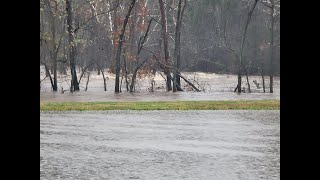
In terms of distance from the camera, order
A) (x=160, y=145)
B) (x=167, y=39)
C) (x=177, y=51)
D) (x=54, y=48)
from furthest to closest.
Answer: (x=167, y=39), (x=177, y=51), (x=54, y=48), (x=160, y=145)

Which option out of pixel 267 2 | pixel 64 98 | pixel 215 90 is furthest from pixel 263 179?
pixel 267 2

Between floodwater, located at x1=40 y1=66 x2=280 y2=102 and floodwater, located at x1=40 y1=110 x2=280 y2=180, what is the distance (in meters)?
2.53

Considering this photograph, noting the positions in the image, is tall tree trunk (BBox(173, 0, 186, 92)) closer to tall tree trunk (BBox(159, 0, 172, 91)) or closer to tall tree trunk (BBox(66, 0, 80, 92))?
tall tree trunk (BBox(159, 0, 172, 91))

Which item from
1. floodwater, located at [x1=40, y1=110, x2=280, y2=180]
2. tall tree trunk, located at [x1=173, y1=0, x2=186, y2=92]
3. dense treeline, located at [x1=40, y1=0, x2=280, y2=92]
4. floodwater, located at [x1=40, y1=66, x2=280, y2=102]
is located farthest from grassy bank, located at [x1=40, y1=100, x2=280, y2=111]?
tall tree trunk, located at [x1=173, y1=0, x2=186, y2=92]

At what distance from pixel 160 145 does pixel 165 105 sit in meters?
4.66

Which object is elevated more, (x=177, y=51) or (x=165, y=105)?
(x=177, y=51)

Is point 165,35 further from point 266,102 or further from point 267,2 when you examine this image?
point 266,102

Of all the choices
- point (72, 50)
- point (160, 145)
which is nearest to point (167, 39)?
point (72, 50)

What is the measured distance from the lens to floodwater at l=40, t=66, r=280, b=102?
42.1 feet

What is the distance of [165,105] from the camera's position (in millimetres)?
11234

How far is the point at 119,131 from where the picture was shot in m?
7.96

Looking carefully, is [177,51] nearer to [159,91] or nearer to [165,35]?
[165,35]

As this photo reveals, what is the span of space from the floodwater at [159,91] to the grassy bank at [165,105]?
0.83 meters
